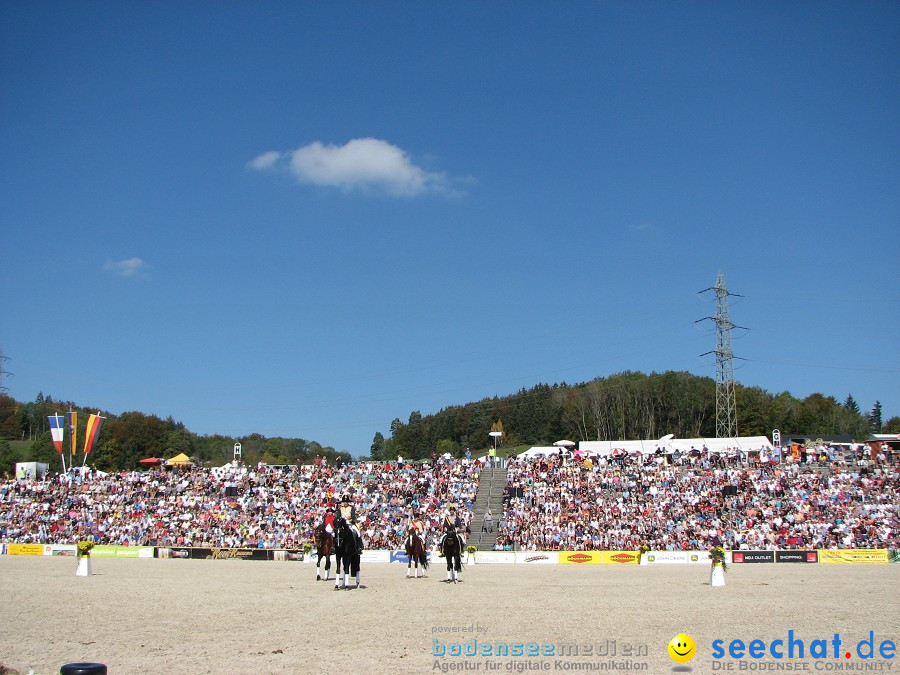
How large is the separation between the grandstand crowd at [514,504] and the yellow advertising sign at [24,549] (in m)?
2.11

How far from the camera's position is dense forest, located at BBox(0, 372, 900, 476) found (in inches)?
3866

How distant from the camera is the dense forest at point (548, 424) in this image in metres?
98.2

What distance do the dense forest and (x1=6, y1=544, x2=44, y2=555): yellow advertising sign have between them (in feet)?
153

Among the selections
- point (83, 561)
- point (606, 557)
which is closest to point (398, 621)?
point (83, 561)

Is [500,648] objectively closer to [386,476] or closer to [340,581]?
[340,581]

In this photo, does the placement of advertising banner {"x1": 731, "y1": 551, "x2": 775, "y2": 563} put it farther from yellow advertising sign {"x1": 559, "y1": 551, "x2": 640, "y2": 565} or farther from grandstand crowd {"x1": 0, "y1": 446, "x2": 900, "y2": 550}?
yellow advertising sign {"x1": 559, "y1": 551, "x2": 640, "y2": 565}

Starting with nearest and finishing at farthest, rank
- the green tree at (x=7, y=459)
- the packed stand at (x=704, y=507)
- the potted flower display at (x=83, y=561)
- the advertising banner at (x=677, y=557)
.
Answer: the potted flower display at (x=83, y=561)
the advertising banner at (x=677, y=557)
the packed stand at (x=704, y=507)
the green tree at (x=7, y=459)

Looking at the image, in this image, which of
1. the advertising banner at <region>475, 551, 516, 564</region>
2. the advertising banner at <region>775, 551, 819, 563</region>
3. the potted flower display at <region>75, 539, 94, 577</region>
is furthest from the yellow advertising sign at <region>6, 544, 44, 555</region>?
the advertising banner at <region>775, 551, 819, 563</region>

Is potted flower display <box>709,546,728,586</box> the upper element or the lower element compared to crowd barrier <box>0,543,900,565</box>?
upper

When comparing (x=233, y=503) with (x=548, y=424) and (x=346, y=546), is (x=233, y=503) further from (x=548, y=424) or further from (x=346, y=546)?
(x=548, y=424)

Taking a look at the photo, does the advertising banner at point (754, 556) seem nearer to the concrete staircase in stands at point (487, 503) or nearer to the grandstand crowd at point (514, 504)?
the grandstand crowd at point (514, 504)

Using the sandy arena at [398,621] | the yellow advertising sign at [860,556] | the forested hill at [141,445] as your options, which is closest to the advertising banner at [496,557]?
the yellow advertising sign at [860,556]

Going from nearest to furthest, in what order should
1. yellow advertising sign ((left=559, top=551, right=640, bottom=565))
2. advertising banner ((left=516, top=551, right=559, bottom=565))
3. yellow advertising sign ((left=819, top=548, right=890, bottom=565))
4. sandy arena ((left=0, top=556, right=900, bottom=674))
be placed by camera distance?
sandy arena ((left=0, top=556, right=900, bottom=674))
yellow advertising sign ((left=819, top=548, right=890, bottom=565))
yellow advertising sign ((left=559, top=551, right=640, bottom=565))
advertising banner ((left=516, top=551, right=559, bottom=565))

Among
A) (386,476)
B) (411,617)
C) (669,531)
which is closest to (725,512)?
(669,531)
